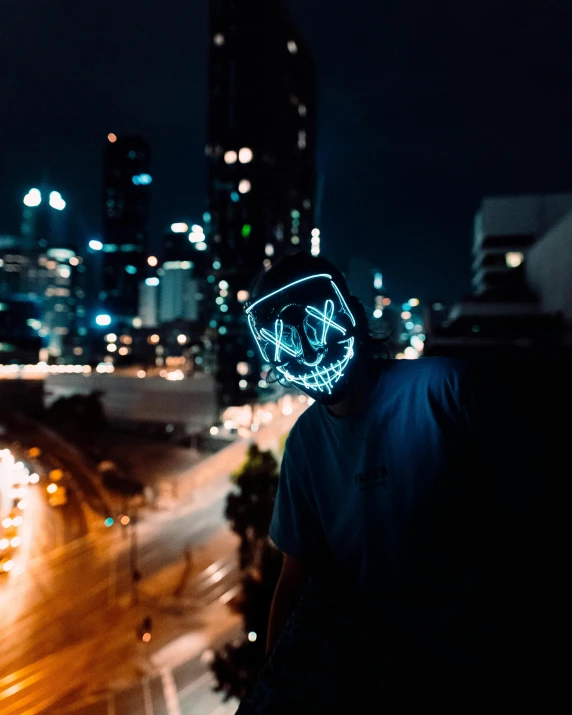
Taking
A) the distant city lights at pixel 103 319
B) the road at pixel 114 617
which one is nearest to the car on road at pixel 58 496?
the road at pixel 114 617

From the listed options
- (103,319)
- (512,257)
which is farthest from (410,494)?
(103,319)

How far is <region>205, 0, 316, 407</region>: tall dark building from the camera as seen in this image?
37312 millimetres

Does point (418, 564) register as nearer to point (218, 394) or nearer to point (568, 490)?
point (568, 490)

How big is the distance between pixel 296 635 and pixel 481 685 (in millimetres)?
281

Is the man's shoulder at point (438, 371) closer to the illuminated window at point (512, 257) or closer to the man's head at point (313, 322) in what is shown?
the man's head at point (313, 322)

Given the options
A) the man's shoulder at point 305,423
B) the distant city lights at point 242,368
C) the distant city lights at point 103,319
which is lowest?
the distant city lights at point 242,368

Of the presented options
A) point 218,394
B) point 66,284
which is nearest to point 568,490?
point 218,394

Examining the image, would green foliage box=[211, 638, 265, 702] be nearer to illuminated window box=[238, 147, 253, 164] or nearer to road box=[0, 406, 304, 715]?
road box=[0, 406, 304, 715]

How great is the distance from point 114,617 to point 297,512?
31.5 feet

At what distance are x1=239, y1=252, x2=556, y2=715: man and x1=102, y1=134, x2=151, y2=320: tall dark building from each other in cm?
1022

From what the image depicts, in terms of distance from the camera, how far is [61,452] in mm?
15711

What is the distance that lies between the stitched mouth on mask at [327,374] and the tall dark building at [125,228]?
1026cm

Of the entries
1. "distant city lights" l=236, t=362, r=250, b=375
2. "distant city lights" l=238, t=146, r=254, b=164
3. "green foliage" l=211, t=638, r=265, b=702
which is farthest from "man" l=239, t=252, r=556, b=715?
"distant city lights" l=238, t=146, r=254, b=164

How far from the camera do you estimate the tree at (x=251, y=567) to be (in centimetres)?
580
